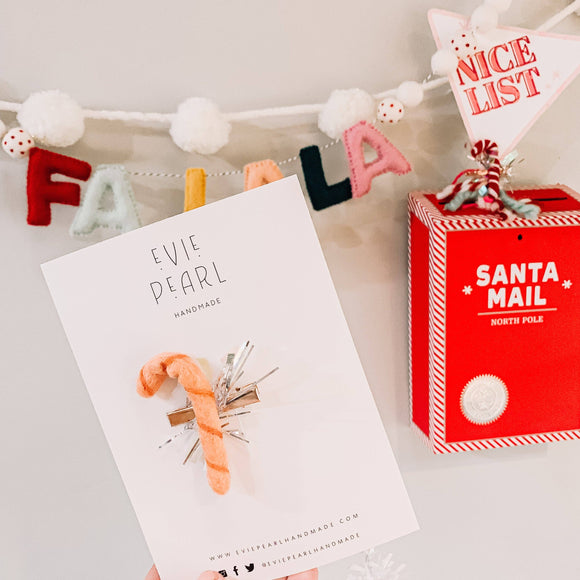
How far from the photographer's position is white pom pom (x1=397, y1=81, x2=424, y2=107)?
65 cm

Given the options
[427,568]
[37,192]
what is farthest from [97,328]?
→ [427,568]

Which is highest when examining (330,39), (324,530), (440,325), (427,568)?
(330,39)

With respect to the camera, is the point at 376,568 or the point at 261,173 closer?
the point at 261,173

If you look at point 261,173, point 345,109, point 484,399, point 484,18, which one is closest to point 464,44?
point 484,18

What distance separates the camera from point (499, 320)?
66cm

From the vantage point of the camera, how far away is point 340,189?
632 millimetres

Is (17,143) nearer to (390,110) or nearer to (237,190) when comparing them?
(237,190)

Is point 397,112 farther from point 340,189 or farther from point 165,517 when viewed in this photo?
point 165,517

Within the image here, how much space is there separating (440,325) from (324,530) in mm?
263

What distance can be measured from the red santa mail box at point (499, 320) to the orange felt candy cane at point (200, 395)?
0.89ft

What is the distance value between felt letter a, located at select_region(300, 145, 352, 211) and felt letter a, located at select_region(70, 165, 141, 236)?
19 cm

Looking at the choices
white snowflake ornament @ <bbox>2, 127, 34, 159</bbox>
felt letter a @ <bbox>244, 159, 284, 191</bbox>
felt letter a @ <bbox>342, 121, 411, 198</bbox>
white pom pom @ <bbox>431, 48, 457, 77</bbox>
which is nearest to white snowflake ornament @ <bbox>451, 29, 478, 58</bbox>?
white pom pom @ <bbox>431, 48, 457, 77</bbox>

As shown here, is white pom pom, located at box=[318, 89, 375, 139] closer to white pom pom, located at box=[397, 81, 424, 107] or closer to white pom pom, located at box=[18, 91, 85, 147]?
white pom pom, located at box=[397, 81, 424, 107]

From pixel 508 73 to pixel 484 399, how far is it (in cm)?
38
